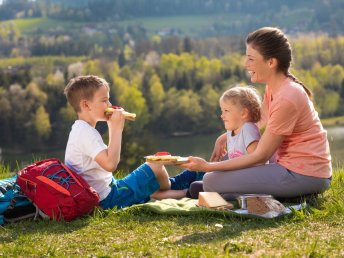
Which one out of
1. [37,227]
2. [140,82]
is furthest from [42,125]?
[37,227]

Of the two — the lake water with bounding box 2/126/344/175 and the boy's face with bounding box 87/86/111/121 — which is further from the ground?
the boy's face with bounding box 87/86/111/121

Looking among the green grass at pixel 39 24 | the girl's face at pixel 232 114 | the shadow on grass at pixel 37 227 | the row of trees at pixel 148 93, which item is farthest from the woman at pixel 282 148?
the green grass at pixel 39 24

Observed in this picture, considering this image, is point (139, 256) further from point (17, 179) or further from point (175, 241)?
point (17, 179)

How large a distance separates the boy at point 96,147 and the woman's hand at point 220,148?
3.18ft

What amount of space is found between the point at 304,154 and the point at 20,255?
8.85 ft

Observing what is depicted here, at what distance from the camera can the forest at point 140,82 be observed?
78.4 metres

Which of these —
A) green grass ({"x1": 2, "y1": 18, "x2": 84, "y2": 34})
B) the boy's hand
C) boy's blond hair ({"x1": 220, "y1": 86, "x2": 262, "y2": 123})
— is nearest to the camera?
the boy's hand

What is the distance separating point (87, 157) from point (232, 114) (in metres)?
1.48

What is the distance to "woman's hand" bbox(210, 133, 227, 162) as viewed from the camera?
6.75 metres

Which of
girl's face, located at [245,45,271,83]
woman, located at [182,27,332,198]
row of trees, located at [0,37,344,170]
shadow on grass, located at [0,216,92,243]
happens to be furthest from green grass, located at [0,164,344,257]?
row of trees, located at [0,37,344,170]

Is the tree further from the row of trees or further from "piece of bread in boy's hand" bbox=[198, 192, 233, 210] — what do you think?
"piece of bread in boy's hand" bbox=[198, 192, 233, 210]

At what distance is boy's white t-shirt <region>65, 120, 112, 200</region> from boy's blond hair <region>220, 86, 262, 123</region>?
134 centimetres

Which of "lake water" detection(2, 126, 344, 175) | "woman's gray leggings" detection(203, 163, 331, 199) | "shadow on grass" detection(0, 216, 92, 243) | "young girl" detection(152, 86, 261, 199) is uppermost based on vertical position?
"young girl" detection(152, 86, 261, 199)

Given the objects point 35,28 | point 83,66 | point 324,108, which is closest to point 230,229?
point 324,108
